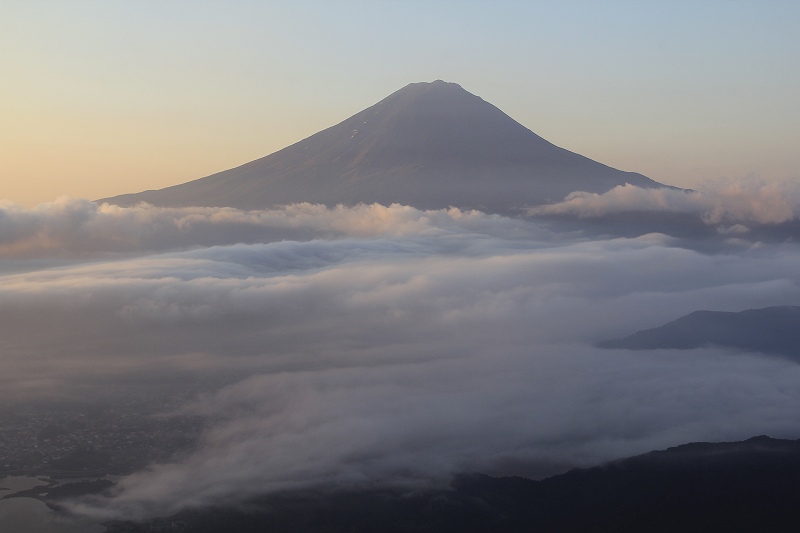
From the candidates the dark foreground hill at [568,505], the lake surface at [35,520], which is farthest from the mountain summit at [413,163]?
the lake surface at [35,520]

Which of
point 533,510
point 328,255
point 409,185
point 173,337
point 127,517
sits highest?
point 409,185

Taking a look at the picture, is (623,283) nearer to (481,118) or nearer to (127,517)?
(481,118)

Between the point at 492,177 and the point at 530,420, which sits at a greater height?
the point at 492,177

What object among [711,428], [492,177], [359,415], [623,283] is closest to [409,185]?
[492,177]

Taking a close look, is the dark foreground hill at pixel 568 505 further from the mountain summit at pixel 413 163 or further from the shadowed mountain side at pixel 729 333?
the mountain summit at pixel 413 163

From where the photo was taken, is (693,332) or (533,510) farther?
(693,332)

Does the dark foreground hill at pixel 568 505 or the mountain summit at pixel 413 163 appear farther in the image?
the mountain summit at pixel 413 163

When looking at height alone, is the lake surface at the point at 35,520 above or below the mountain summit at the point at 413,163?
below
